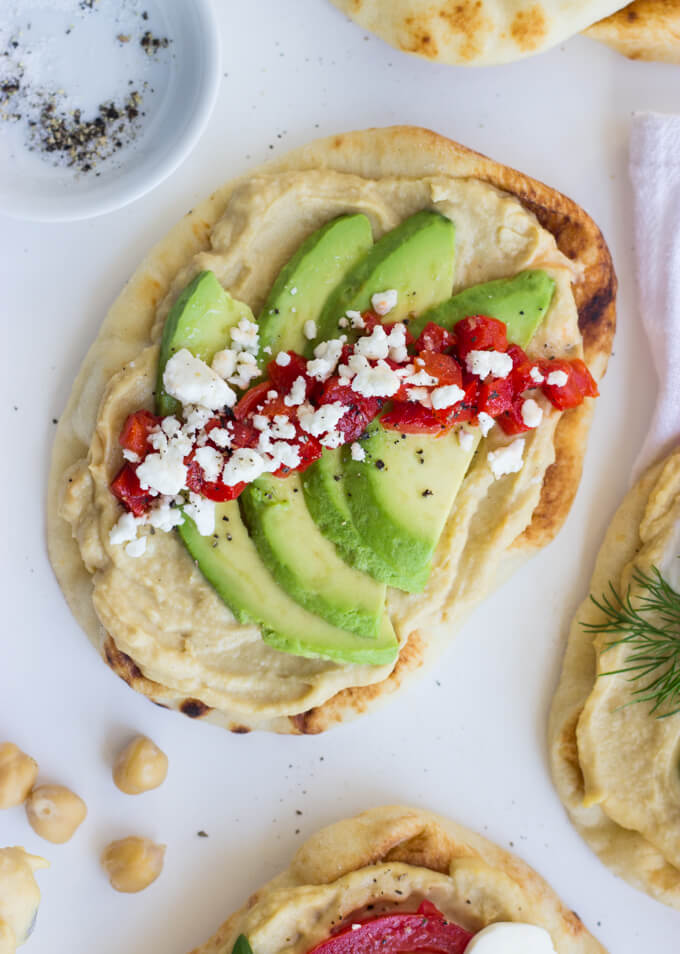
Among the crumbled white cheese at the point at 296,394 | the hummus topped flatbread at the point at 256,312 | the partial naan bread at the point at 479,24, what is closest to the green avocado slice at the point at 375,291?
the hummus topped flatbread at the point at 256,312

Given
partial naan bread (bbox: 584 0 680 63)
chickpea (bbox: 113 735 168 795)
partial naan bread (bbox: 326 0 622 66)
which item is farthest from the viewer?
partial naan bread (bbox: 584 0 680 63)

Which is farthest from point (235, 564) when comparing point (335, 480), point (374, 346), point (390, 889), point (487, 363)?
point (390, 889)

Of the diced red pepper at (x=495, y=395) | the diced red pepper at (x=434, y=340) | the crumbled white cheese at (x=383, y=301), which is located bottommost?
the diced red pepper at (x=495, y=395)

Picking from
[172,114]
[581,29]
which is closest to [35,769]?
[172,114]

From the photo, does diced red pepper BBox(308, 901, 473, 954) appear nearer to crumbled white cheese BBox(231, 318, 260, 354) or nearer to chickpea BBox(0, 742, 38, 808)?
chickpea BBox(0, 742, 38, 808)

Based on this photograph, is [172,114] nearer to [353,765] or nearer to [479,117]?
[479,117]

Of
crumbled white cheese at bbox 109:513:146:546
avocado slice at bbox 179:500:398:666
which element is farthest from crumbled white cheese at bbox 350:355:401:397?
crumbled white cheese at bbox 109:513:146:546

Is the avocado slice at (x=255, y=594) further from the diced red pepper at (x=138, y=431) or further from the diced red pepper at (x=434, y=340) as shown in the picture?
the diced red pepper at (x=434, y=340)
